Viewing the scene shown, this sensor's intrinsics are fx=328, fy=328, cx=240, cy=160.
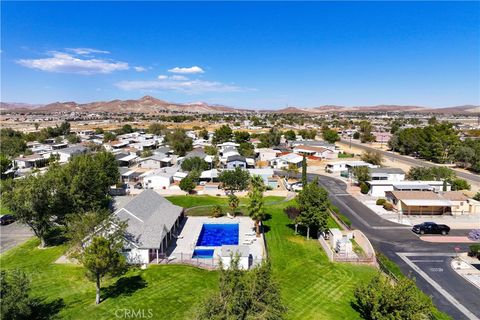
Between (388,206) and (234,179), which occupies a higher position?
(234,179)

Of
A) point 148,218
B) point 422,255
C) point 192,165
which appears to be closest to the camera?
point 422,255

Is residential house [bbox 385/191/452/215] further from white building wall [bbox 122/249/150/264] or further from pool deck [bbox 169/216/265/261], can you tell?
white building wall [bbox 122/249/150/264]

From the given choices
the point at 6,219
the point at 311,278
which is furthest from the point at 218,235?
the point at 6,219

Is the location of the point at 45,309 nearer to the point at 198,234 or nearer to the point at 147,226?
the point at 147,226

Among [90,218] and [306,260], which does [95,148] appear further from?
[306,260]

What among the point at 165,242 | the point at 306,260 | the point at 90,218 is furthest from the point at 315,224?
the point at 90,218

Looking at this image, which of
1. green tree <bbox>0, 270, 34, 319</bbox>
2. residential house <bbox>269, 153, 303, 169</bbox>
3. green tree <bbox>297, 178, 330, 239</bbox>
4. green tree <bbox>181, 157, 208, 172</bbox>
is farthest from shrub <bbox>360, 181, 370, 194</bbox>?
green tree <bbox>0, 270, 34, 319</bbox>
